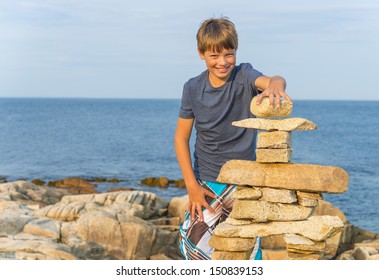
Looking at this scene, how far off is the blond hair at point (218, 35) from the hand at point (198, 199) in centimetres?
135

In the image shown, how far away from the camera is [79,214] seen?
54.2 ft

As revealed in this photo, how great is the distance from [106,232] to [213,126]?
873 cm

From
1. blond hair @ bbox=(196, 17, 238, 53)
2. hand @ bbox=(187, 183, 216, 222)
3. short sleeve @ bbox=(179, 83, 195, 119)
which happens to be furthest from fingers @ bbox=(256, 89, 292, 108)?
hand @ bbox=(187, 183, 216, 222)

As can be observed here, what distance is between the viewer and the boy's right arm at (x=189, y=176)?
21.0 ft

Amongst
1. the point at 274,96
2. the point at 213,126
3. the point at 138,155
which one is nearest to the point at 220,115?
the point at 213,126

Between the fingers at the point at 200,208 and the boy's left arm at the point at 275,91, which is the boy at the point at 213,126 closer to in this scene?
the fingers at the point at 200,208

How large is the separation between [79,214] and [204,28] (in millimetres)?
11093

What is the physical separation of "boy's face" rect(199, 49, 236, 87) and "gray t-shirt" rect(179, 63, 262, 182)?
151 mm

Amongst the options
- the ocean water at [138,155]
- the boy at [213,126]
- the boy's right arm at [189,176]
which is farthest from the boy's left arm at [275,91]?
the ocean water at [138,155]

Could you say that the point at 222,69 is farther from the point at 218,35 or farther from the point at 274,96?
the point at 274,96

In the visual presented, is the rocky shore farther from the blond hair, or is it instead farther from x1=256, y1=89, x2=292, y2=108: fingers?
x1=256, y1=89, x2=292, y2=108: fingers

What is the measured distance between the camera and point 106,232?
14562 mm

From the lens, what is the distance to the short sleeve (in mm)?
6562
